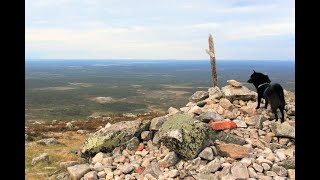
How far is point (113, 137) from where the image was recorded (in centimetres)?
1430

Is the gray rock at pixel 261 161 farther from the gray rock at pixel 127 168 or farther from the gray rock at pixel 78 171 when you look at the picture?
the gray rock at pixel 78 171

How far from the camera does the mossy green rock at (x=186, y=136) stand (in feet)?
38.5

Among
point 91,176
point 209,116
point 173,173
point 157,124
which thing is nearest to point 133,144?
point 157,124

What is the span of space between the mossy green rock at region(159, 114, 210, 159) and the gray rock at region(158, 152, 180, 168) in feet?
0.74

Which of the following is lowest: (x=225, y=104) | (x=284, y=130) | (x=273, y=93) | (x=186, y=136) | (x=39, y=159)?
(x=39, y=159)

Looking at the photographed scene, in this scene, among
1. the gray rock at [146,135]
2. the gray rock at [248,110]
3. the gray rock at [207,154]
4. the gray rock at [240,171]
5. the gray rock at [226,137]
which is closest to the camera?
the gray rock at [240,171]

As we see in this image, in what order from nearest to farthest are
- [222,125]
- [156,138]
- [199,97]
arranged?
[222,125]
[156,138]
[199,97]

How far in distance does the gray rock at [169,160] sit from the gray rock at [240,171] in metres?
2.33

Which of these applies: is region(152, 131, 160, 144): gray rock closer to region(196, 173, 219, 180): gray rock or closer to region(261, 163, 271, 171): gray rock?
region(196, 173, 219, 180): gray rock

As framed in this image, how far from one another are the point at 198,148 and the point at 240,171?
6.38 feet

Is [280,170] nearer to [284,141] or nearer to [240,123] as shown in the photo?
[284,141]

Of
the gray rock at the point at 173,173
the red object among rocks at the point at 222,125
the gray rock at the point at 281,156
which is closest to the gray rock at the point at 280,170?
the gray rock at the point at 281,156

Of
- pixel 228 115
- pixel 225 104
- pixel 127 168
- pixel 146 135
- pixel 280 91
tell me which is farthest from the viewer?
pixel 225 104
